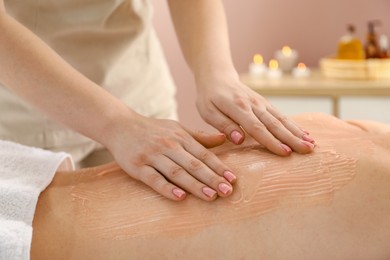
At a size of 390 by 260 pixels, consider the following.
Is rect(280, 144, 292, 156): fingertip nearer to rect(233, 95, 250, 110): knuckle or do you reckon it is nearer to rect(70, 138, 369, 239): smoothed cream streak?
rect(70, 138, 369, 239): smoothed cream streak

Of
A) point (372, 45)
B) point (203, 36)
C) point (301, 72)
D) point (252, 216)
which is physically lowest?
point (301, 72)

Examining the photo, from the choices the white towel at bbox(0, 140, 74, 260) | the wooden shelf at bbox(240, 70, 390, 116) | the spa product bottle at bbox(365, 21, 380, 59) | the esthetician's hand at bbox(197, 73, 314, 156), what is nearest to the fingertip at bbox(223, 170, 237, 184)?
the esthetician's hand at bbox(197, 73, 314, 156)

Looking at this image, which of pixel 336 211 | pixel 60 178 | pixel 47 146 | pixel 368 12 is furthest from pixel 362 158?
pixel 368 12

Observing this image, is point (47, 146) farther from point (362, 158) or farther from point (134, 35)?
point (362, 158)

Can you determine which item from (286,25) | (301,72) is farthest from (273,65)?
(286,25)

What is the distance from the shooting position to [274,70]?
386 cm

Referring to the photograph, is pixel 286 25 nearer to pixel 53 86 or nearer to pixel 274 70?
pixel 274 70

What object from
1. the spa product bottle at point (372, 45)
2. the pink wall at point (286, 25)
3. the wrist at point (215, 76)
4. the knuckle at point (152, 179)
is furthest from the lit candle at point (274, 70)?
the knuckle at point (152, 179)

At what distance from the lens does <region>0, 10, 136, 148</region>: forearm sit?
1396 mm

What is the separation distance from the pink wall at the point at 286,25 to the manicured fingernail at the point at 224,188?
2892mm

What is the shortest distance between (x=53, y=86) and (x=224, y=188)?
1.37ft

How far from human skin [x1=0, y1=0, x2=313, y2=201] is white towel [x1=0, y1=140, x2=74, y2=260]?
0.10 metres

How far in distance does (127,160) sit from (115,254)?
22cm

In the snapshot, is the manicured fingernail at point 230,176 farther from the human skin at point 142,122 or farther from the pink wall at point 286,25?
the pink wall at point 286,25
